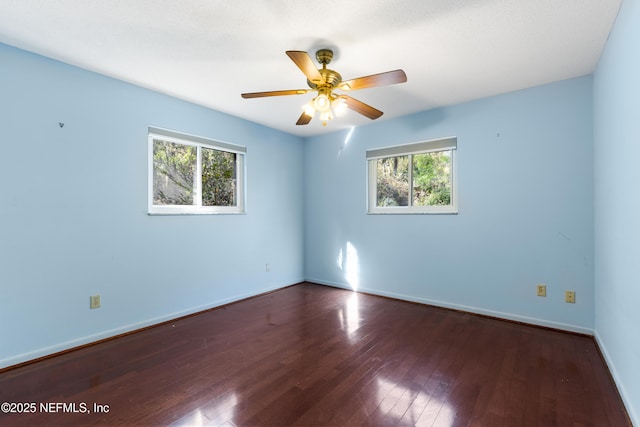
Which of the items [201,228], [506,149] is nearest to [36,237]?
[201,228]

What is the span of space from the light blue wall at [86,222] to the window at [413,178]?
1953mm

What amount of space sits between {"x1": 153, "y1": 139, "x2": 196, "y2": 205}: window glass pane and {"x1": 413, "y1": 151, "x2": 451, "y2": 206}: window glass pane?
261cm

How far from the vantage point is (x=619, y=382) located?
5.94ft

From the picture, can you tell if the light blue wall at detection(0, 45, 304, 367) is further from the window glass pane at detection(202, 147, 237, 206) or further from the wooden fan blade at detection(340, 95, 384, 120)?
the wooden fan blade at detection(340, 95, 384, 120)

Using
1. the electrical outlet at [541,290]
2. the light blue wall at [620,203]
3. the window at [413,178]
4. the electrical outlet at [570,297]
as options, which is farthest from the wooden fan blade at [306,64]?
the electrical outlet at [570,297]

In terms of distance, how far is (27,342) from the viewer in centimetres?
219

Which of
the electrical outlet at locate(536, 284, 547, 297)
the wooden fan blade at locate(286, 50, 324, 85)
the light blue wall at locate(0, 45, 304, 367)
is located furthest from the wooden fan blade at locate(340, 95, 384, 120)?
the electrical outlet at locate(536, 284, 547, 297)

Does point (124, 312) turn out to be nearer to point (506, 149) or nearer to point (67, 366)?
point (67, 366)

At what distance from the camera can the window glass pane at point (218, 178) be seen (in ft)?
11.5

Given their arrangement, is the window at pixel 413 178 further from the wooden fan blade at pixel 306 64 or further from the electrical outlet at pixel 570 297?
the wooden fan blade at pixel 306 64

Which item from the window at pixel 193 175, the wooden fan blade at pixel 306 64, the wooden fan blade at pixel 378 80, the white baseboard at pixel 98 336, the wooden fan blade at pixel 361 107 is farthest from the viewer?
the window at pixel 193 175

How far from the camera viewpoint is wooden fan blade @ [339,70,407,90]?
1.93m

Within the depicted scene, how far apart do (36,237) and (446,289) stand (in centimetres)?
375

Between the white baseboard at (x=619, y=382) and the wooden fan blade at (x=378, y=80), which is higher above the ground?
the wooden fan blade at (x=378, y=80)
